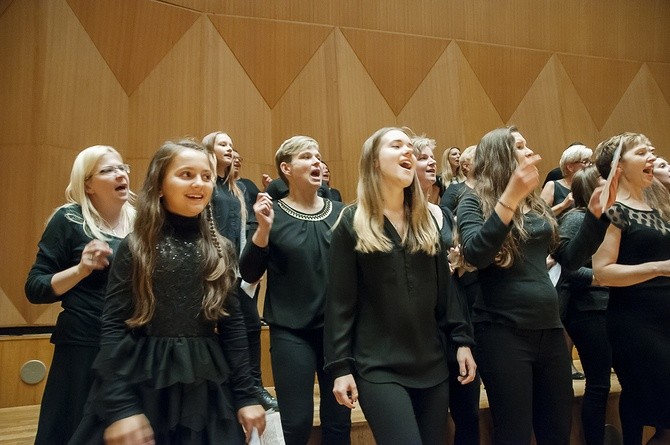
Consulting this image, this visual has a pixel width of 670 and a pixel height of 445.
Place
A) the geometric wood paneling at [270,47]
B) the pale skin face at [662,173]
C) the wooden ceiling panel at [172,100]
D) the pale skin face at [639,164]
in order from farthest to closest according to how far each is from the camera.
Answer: the geometric wood paneling at [270,47]
the wooden ceiling panel at [172,100]
the pale skin face at [662,173]
the pale skin face at [639,164]

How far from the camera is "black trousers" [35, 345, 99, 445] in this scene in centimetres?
193

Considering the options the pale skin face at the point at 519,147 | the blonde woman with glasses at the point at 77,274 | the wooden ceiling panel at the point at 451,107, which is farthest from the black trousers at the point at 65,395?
the wooden ceiling panel at the point at 451,107

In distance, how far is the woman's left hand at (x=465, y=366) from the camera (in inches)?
77.4

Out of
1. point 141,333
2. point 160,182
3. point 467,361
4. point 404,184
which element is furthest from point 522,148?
point 141,333

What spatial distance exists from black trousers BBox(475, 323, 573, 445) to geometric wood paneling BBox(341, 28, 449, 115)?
3951 millimetres

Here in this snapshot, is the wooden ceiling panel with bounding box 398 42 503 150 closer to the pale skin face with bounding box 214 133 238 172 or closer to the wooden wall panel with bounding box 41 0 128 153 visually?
the wooden wall panel with bounding box 41 0 128 153

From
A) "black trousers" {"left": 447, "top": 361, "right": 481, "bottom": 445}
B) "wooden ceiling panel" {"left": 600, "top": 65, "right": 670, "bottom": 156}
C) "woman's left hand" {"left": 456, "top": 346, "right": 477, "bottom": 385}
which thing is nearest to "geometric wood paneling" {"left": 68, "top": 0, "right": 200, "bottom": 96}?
"black trousers" {"left": 447, "top": 361, "right": 481, "bottom": 445}

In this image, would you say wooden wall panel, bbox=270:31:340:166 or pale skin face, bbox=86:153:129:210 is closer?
pale skin face, bbox=86:153:129:210

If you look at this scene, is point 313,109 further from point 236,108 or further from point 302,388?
point 302,388

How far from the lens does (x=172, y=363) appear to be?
1.58m

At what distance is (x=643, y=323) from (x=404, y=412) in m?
1.08

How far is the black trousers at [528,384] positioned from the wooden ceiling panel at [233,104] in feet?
11.3

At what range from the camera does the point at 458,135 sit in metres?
5.81

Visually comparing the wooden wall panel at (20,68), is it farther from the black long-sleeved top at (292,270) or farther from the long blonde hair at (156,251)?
the long blonde hair at (156,251)
